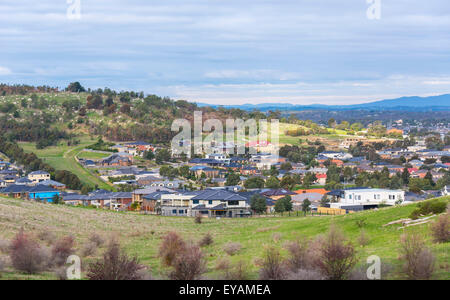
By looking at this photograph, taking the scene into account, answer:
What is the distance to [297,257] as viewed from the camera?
56.6ft

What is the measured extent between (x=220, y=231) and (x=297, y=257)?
20883 mm

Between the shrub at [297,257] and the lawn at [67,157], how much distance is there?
208ft

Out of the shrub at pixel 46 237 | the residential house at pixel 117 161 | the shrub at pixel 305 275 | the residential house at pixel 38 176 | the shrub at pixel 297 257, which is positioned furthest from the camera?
the residential house at pixel 117 161

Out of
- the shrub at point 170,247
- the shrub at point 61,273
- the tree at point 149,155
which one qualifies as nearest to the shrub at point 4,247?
the shrub at point 61,273

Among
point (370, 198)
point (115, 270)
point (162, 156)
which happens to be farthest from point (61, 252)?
point (162, 156)

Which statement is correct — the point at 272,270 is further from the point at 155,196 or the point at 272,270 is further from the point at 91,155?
the point at 91,155

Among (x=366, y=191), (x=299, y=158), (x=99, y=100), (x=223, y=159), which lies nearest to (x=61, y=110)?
(x=99, y=100)

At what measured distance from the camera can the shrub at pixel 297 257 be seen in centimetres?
1680

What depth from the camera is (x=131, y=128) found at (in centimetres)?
12888

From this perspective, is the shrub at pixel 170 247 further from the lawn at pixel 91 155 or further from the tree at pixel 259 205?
the lawn at pixel 91 155

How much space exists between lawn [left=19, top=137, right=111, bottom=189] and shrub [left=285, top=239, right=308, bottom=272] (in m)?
63.5

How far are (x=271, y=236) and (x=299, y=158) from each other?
268ft
